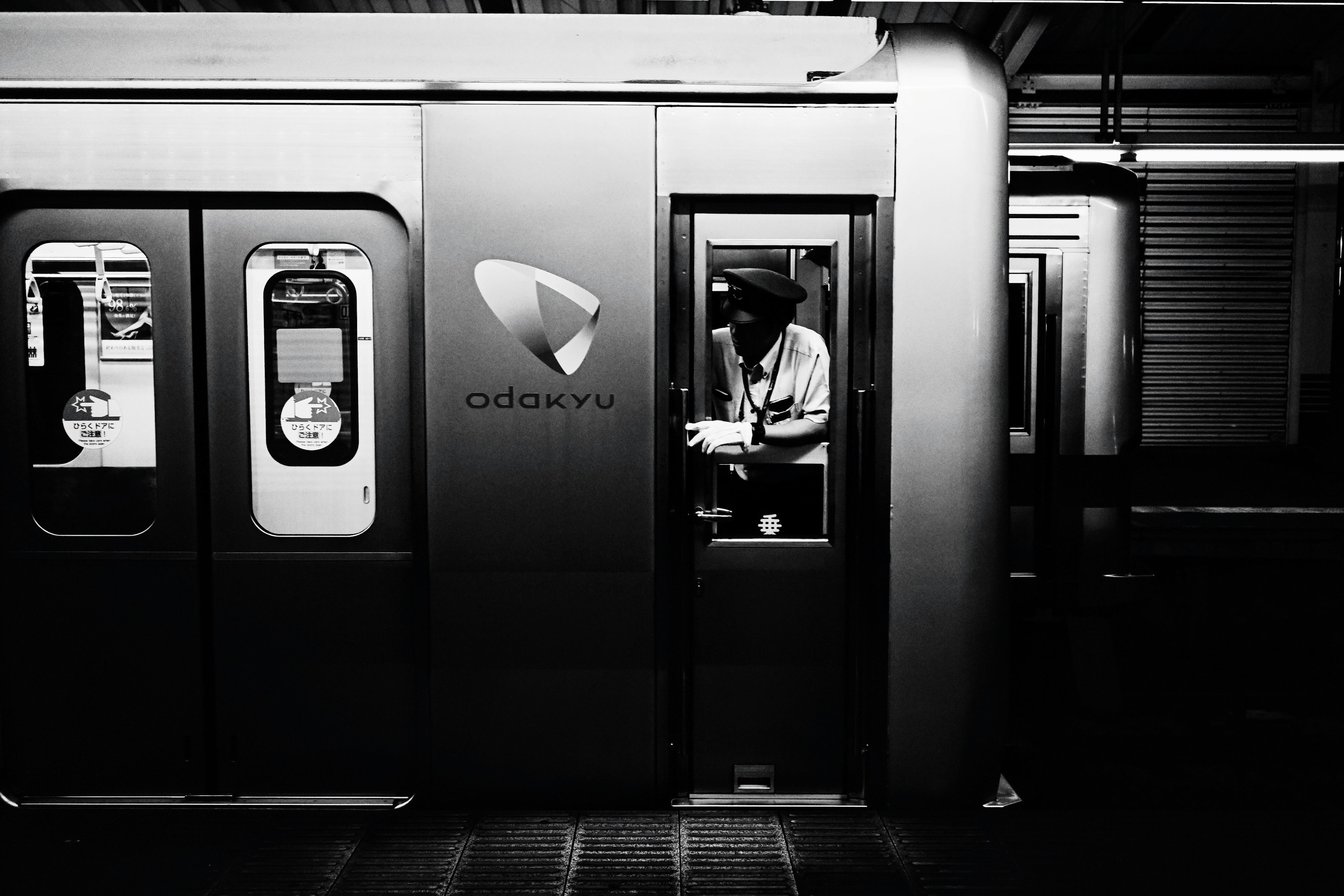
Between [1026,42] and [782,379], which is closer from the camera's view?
[782,379]

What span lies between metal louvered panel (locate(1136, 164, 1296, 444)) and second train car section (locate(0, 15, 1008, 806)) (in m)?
6.98

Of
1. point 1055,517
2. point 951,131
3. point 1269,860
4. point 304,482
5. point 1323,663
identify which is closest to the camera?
point 1269,860

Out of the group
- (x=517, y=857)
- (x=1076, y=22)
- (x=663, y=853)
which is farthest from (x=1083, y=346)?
(x=1076, y=22)

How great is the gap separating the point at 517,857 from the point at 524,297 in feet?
6.46

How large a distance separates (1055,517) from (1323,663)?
2.69 m

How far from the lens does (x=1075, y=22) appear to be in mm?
7520

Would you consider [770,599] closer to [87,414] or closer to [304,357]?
[304,357]

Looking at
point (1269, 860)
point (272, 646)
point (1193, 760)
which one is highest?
point (272, 646)

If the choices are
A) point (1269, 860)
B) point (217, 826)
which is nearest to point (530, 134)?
point (217, 826)

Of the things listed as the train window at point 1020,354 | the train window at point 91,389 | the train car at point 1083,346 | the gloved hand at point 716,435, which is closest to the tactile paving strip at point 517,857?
the gloved hand at point 716,435

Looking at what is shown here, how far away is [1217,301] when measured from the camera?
8727 mm

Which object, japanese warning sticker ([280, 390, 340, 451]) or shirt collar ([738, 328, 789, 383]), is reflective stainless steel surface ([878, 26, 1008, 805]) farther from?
japanese warning sticker ([280, 390, 340, 451])

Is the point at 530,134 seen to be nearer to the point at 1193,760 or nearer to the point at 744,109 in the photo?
the point at 744,109

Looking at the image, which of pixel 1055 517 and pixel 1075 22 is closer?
pixel 1055 517
